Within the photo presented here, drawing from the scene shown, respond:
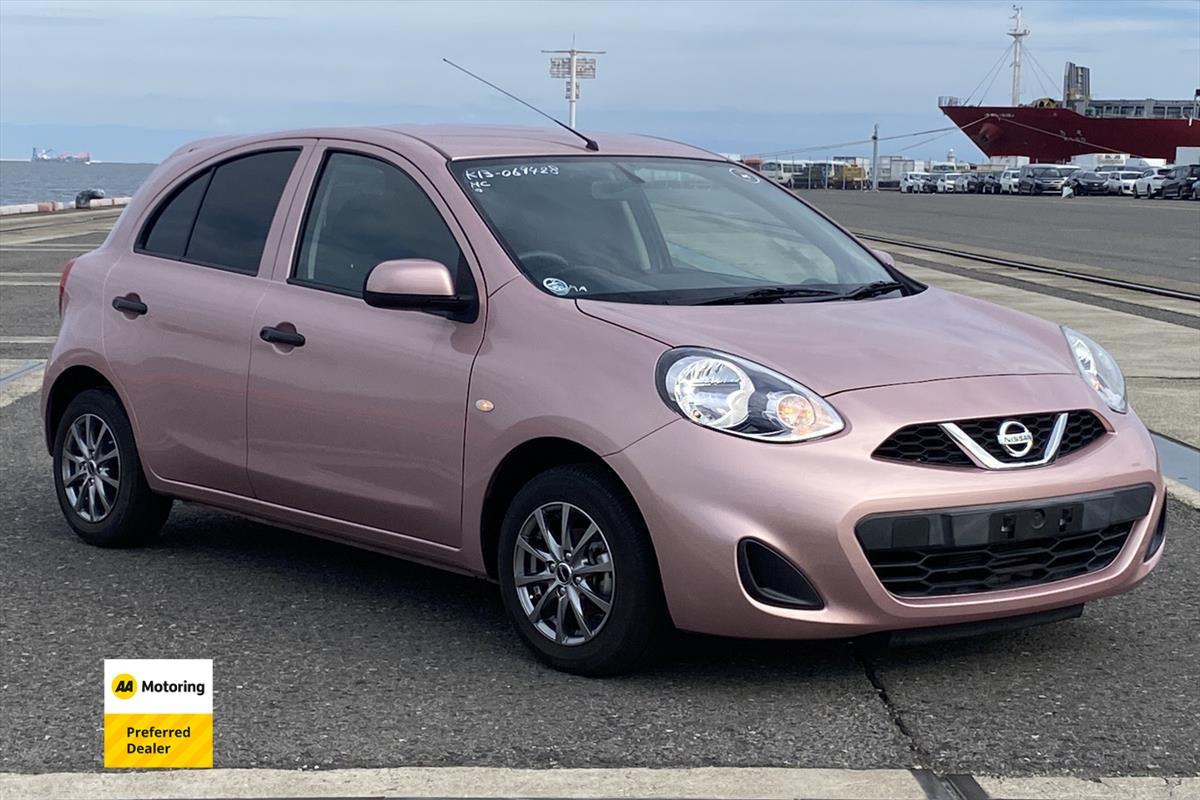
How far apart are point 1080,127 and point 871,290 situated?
11753cm

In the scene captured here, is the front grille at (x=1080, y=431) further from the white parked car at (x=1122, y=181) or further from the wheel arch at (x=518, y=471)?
the white parked car at (x=1122, y=181)

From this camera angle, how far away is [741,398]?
444 cm

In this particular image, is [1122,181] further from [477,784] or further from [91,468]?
[477,784]

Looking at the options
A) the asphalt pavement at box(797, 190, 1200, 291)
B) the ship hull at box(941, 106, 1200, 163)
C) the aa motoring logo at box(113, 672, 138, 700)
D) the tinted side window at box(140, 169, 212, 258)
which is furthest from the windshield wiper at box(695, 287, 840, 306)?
the ship hull at box(941, 106, 1200, 163)

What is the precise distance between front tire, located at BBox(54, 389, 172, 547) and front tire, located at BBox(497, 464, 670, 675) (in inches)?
74.9

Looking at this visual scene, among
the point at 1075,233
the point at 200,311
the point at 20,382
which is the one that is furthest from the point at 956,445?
the point at 1075,233

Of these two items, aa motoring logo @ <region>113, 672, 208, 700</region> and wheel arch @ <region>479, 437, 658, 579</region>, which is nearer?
aa motoring logo @ <region>113, 672, 208, 700</region>

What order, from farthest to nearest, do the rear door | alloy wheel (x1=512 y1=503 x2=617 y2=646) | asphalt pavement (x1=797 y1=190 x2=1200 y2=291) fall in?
1. asphalt pavement (x1=797 y1=190 x2=1200 y2=291)
2. the rear door
3. alloy wheel (x1=512 y1=503 x2=617 y2=646)

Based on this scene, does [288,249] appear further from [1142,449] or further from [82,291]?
[1142,449]

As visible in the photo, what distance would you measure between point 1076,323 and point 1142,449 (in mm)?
10456

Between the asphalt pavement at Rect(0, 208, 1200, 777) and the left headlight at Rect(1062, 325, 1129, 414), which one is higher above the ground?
the left headlight at Rect(1062, 325, 1129, 414)

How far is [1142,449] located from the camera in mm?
4824

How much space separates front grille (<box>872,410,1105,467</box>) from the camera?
4.38 metres

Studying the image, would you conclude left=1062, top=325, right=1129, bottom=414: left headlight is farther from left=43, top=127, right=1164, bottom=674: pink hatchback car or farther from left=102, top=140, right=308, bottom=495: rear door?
left=102, top=140, right=308, bottom=495: rear door
